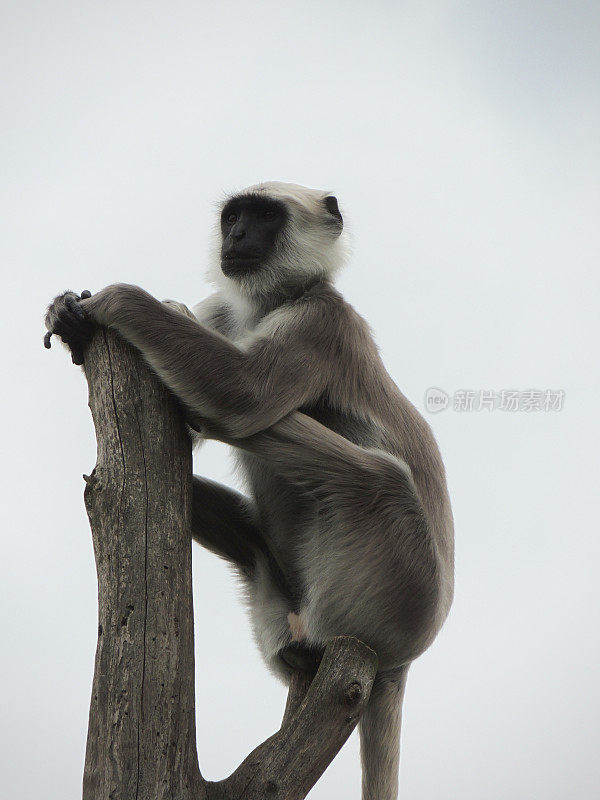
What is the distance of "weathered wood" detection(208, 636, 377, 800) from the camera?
311 centimetres

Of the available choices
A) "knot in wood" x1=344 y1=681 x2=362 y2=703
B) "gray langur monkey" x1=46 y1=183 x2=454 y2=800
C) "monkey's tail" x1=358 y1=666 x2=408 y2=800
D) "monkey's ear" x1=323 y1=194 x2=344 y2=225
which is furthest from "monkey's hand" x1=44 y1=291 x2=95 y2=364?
"monkey's tail" x1=358 y1=666 x2=408 y2=800

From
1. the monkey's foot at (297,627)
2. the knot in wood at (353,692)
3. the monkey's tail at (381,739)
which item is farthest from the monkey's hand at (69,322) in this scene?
the monkey's tail at (381,739)

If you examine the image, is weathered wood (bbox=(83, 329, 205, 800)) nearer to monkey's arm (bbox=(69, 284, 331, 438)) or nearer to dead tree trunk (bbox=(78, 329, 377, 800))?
dead tree trunk (bbox=(78, 329, 377, 800))

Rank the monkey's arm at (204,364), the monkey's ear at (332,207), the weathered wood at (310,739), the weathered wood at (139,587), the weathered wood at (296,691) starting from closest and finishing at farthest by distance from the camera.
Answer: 1. the weathered wood at (139,587)
2. the weathered wood at (310,739)
3. the monkey's arm at (204,364)
4. the weathered wood at (296,691)
5. the monkey's ear at (332,207)

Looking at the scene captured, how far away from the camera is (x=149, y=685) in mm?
2945

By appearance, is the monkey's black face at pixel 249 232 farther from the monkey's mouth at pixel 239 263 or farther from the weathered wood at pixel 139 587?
the weathered wood at pixel 139 587

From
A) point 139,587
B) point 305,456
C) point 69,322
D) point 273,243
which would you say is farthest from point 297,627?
point 273,243

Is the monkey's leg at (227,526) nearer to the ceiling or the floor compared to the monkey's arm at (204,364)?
nearer to the floor

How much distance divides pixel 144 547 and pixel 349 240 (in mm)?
2113

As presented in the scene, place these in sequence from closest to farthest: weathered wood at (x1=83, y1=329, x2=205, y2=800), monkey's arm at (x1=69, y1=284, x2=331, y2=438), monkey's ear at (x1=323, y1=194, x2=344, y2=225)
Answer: weathered wood at (x1=83, y1=329, x2=205, y2=800) < monkey's arm at (x1=69, y1=284, x2=331, y2=438) < monkey's ear at (x1=323, y1=194, x2=344, y2=225)

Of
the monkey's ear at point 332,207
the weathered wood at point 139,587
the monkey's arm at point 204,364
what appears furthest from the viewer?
the monkey's ear at point 332,207

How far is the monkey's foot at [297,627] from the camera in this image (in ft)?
11.8

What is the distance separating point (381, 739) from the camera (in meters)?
3.69

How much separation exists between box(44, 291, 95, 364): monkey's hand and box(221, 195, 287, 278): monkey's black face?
35.1 inches
